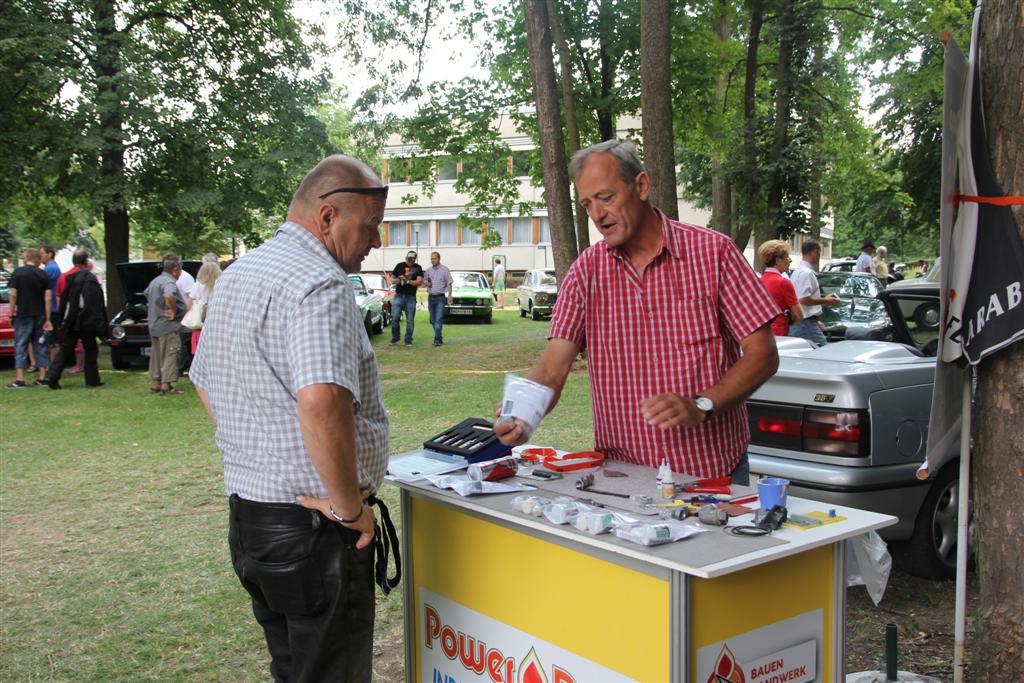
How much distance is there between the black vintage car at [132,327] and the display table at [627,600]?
12575 millimetres

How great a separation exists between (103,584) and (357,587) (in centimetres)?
330

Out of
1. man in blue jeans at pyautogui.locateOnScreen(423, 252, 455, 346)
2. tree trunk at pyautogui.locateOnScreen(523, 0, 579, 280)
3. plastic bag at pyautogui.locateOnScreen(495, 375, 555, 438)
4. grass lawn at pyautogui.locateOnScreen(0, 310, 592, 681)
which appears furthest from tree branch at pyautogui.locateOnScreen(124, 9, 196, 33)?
plastic bag at pyautogui.locateOnScreen(495, 375, 555, 438)

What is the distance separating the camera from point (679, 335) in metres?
3.12

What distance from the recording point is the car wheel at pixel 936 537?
4.79 meters

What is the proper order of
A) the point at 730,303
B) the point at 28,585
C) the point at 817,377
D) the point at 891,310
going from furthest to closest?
1. the point at 891,310
2. the point at 28,585
3. the point at 817,377
4. the point at 730,303

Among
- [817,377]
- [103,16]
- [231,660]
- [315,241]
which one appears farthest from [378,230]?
[103,16]

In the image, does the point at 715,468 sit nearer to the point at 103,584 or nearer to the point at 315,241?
the point at 315,241

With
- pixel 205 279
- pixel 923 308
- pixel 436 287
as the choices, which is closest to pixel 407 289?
pixel 436 287

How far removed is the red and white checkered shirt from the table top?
48 cm

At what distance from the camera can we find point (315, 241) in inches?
102

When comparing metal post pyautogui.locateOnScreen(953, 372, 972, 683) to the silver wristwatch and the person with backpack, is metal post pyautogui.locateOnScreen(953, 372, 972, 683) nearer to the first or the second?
the silver wristwatch

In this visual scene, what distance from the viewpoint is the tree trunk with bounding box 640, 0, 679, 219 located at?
1090 cm

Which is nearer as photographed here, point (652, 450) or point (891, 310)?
point (652, 450)

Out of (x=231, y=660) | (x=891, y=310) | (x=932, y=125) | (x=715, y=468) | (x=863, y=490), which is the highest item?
(x=932, y=125)
